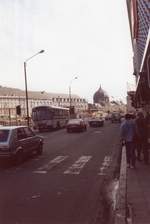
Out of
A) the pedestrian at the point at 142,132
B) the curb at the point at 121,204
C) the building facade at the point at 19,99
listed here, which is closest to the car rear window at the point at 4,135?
the pedestrian at the point at 142,132

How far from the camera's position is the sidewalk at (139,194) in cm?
754

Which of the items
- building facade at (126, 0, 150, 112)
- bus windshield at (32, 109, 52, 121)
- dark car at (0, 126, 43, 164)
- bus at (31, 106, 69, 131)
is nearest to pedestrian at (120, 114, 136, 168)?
building facade at (126, 0, 150, 112)

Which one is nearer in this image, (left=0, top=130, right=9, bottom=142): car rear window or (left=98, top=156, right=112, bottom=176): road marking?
(left=98, top=156, right=112, bottom=176): road marking

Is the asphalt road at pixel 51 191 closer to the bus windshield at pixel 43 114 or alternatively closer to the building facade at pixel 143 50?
the building facade at pixel 143 50

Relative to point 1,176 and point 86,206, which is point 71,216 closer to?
point 86,206

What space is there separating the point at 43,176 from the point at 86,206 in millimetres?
4457

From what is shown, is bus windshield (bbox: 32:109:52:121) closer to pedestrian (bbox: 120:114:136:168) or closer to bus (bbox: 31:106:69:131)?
bus (bbox: 31:106:69:131)

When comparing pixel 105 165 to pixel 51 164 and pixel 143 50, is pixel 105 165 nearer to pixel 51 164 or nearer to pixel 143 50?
Answer: pixel 51 164

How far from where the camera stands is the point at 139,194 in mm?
9461

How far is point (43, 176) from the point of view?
44.4 ft

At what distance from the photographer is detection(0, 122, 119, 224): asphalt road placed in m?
8.31

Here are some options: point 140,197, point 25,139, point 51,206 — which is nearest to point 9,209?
point 51,206

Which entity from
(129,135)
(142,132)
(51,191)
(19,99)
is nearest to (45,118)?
(142,132)

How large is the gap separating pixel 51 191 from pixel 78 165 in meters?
5.60
